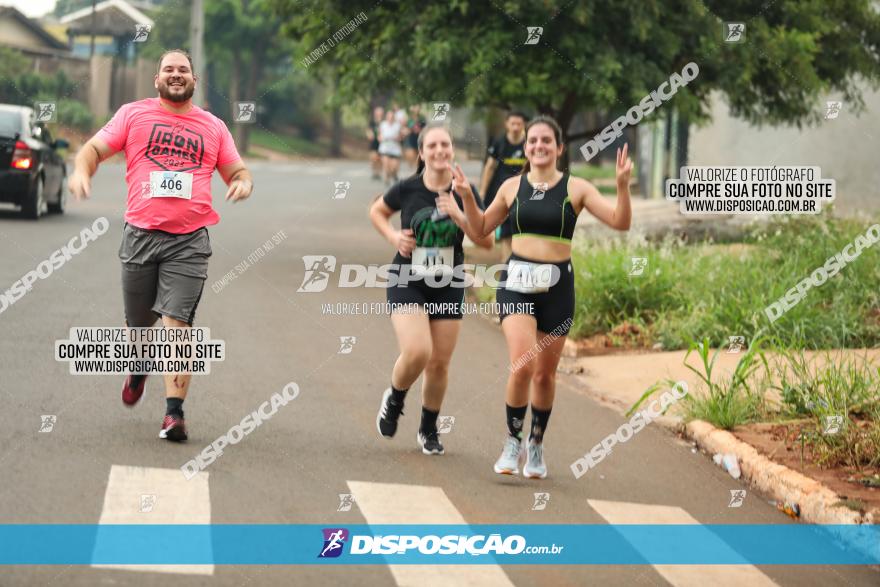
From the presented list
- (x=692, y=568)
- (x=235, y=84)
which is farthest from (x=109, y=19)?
(x=692, y=568)

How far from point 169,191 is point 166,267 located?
44cm

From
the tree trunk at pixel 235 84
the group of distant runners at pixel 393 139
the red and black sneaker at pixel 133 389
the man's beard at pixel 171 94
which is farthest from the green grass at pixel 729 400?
the tree trunk at pixel 235 84

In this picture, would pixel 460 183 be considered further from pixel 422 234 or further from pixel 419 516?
pixel 419 516

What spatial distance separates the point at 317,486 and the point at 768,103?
13776 mm

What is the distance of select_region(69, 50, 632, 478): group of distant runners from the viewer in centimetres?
791

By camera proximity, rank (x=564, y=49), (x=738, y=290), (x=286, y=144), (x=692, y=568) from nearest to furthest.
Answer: (x=692, y=568) → (x=738, y=290) → (x=564, y=49) → (x=286, y=144)

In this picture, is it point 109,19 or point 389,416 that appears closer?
point 389,416

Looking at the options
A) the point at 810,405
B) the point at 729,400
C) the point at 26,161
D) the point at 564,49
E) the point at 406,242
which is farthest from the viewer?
the point at 26,161

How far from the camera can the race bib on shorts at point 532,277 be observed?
788 cm

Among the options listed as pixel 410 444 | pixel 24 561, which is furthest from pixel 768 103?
pixel 24 561

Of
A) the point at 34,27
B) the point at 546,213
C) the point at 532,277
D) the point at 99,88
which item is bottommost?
the point at 532,277

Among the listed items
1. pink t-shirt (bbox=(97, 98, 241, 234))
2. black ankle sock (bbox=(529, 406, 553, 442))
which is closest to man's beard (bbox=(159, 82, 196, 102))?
pink t-shirt (bbox=(97, 98, 241, 234))

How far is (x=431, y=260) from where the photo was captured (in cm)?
816

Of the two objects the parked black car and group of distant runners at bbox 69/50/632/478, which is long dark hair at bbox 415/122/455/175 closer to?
group of distant runners at bbox 69/50/632/478
